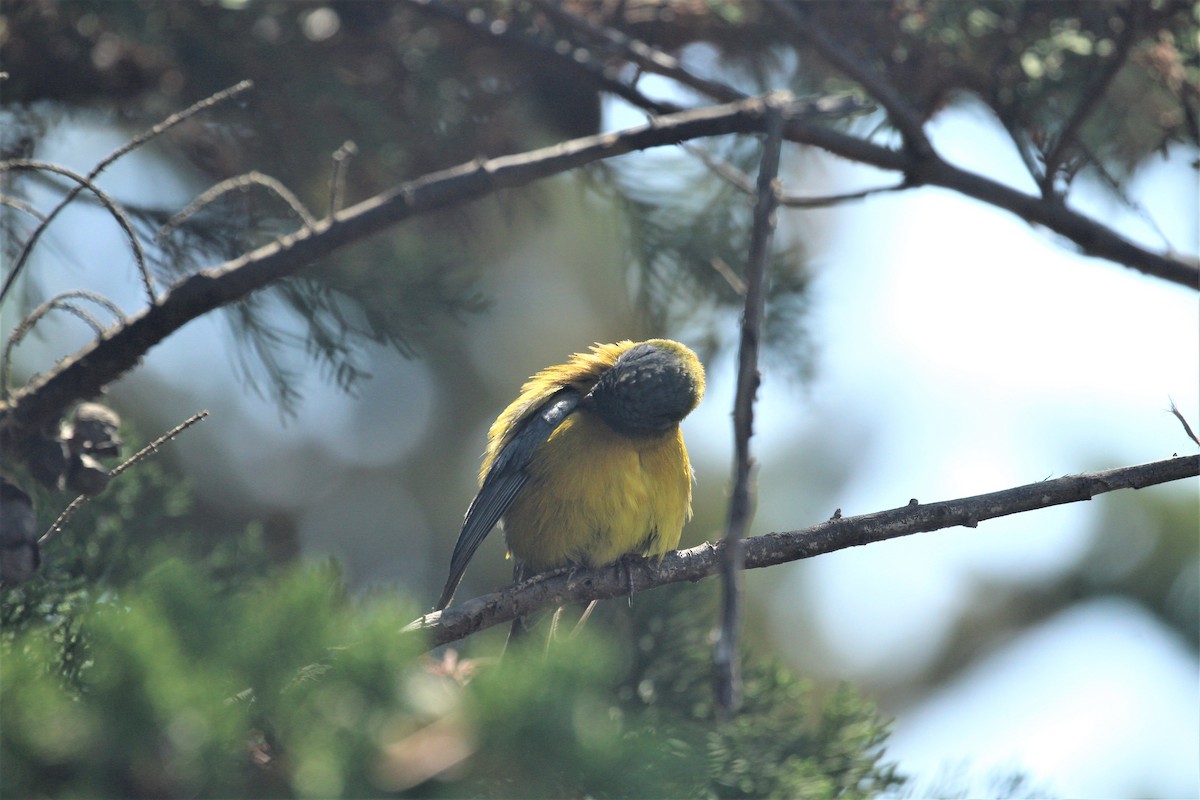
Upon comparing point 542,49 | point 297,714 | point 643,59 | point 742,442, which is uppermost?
point 542,49

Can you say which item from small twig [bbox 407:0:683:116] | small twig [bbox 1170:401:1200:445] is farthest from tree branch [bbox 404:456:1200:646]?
small twig [bbox 407:0:683:116]

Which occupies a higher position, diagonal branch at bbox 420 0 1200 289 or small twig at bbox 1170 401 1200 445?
diagonal branch at bbox 420 0 1200 289

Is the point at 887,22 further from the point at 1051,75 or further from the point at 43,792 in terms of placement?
the point at 43,792

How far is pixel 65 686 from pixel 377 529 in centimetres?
300

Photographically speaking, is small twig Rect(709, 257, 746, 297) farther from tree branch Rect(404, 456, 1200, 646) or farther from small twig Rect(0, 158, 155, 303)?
small twig Rect(0, 158, 155, 303)

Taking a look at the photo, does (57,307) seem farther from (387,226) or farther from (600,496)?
(600,496)

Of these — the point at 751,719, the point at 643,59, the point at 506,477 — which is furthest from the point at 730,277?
the point at 506,477

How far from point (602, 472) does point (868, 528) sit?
1.02 metres

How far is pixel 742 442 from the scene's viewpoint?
1.03m

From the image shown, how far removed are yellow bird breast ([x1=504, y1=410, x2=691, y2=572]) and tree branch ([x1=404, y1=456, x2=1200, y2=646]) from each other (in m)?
0.51

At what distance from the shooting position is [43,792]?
831 mm

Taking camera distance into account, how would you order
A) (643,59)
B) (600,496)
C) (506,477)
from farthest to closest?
(506,477) < (600,496) < (643,59)

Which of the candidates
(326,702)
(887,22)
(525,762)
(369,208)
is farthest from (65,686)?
(887,22)

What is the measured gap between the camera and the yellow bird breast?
2.56m
